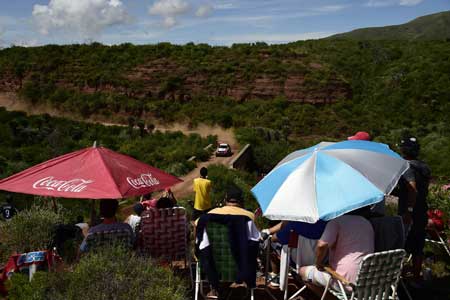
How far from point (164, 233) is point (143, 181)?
62cm

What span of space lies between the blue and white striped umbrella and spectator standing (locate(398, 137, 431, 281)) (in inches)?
13.7

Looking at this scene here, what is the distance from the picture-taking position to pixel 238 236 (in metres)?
4.20

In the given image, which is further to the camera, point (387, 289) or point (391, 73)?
point (391, 73)

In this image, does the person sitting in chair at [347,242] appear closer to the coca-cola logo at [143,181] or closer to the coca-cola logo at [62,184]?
the coca-cola logo at [143,181]

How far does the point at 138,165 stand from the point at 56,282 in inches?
71.6

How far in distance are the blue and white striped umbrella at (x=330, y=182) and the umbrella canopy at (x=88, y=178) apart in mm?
1328

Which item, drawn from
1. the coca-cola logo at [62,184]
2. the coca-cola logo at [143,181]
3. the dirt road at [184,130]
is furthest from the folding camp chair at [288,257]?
the dirt road at [184,130]

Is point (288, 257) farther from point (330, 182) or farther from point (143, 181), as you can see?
point (143, 181)

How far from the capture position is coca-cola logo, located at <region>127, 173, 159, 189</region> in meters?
A: 4.82

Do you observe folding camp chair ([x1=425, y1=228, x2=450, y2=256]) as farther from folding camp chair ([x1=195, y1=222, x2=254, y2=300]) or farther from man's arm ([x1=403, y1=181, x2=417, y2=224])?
folding camp chair ([x1=195, y1=222, x2=254, y2=300])

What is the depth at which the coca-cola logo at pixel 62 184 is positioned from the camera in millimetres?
4558

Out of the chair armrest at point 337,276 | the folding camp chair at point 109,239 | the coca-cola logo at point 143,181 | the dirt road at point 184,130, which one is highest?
the coca-cola logo at point 143,181

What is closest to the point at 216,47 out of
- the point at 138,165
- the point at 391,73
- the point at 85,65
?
the point at 85,65

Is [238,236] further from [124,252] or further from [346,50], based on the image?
[346,50]
